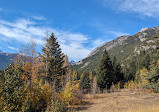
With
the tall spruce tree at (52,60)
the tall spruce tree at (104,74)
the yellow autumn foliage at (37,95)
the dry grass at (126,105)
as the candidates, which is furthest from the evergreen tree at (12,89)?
the tall spruce tree at (104,74)

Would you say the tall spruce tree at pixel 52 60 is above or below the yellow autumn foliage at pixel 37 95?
above

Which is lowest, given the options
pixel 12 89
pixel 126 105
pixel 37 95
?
pixel 126 105

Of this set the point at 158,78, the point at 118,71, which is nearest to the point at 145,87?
the point at 158,78

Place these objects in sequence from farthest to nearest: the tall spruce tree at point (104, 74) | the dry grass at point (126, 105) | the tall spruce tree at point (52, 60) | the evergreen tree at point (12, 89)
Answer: the tall spruce tree at point (104, 74)
the tall spruce tree at point (52, 60)
the dry grass at point (126, 105)
the evergreen tree at point (12, 89)

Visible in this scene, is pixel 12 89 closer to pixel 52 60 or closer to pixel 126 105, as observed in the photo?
pixel 126 105

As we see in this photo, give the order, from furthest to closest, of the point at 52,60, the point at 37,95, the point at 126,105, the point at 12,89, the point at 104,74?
1. the point at 104,74
2. the point at 52,60
3. the point at 126,105
4. the point at 37,95
5. the point at 12,89

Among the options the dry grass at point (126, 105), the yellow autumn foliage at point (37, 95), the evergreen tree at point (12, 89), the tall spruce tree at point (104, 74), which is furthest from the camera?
the tall spruce tree at point (104, 74)

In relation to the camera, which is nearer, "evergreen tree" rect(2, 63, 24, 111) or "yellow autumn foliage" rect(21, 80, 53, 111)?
"evergreen tree" rect(2, 63, 24, 111)

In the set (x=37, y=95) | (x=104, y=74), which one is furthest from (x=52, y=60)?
(x=104, y=74)

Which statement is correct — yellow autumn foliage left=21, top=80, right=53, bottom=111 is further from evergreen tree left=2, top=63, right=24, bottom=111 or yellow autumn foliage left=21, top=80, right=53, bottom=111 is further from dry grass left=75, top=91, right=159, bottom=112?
dry grass left=75, top=91, right=159, bottom=112

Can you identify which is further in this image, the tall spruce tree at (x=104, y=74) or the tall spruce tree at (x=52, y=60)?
the tall spruce tree at (x=104, y=74)

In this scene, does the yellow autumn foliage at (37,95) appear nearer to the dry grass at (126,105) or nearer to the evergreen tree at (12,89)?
the evergreen tree at (12,89)

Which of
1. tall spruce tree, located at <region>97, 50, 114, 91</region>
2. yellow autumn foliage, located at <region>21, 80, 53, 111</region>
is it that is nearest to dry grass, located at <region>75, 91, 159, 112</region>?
yellow autumn foliage, located at <region>21, 80, 53, 111</region>

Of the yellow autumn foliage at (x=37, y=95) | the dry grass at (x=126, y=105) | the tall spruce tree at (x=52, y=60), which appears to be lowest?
the dry grass at (x=126, y=105)
